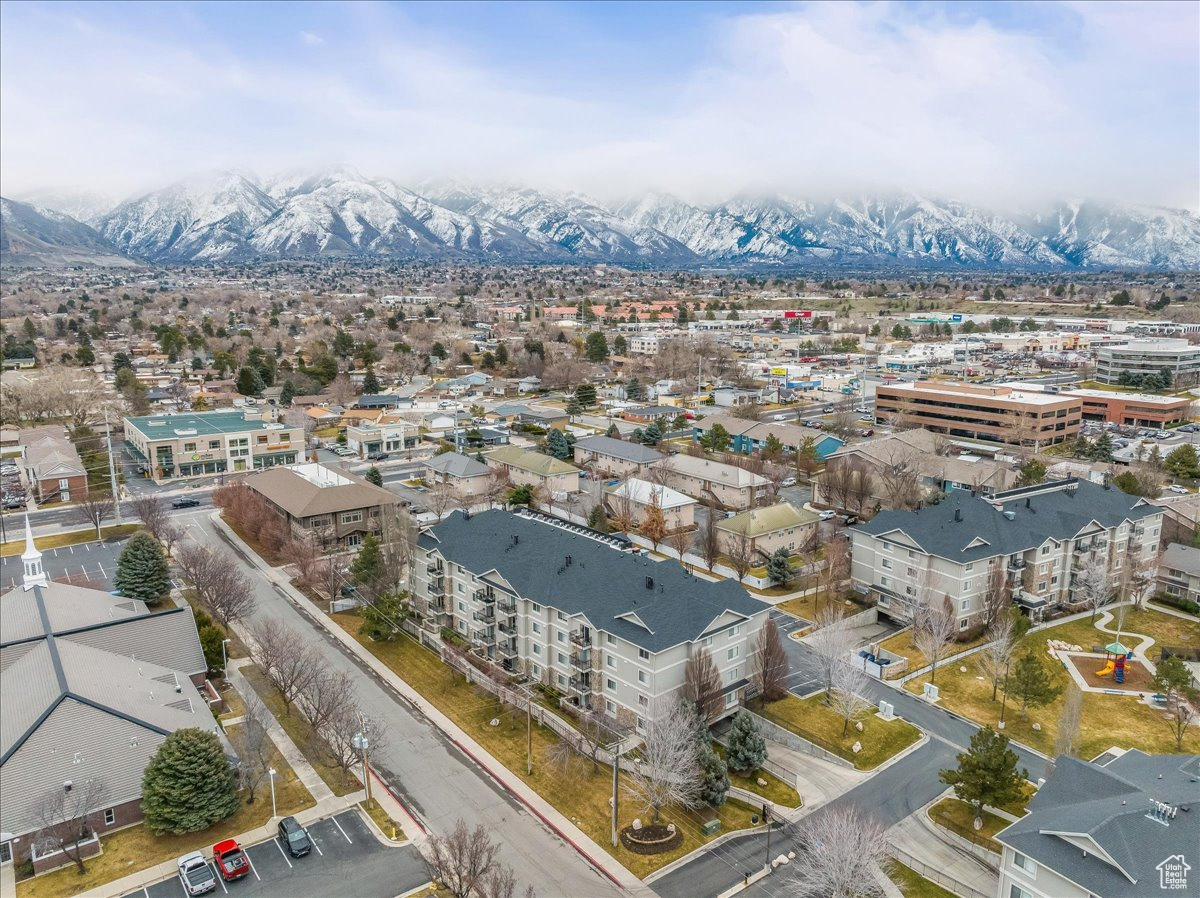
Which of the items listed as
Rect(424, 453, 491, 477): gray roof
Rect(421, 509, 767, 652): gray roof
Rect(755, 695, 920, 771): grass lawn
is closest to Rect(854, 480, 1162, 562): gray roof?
Rect(755, 695, 920, 771): grass lawn

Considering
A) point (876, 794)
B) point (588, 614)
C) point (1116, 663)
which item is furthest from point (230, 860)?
point (1116, 663)

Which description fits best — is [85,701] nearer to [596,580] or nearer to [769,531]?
[596,580]

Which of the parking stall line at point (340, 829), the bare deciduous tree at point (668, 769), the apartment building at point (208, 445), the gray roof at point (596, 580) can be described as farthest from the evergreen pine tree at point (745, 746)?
the apartment building at point (208, 445)

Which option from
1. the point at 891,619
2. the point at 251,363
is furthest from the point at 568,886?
the point at 251,363

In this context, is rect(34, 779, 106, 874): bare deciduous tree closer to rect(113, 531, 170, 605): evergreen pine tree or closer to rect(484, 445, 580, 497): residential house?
rect(113, 531, 170, 605): evergreen pine tree

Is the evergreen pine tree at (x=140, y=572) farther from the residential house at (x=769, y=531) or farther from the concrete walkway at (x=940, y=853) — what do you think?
the concrete walkway at (x=940, y=853)
